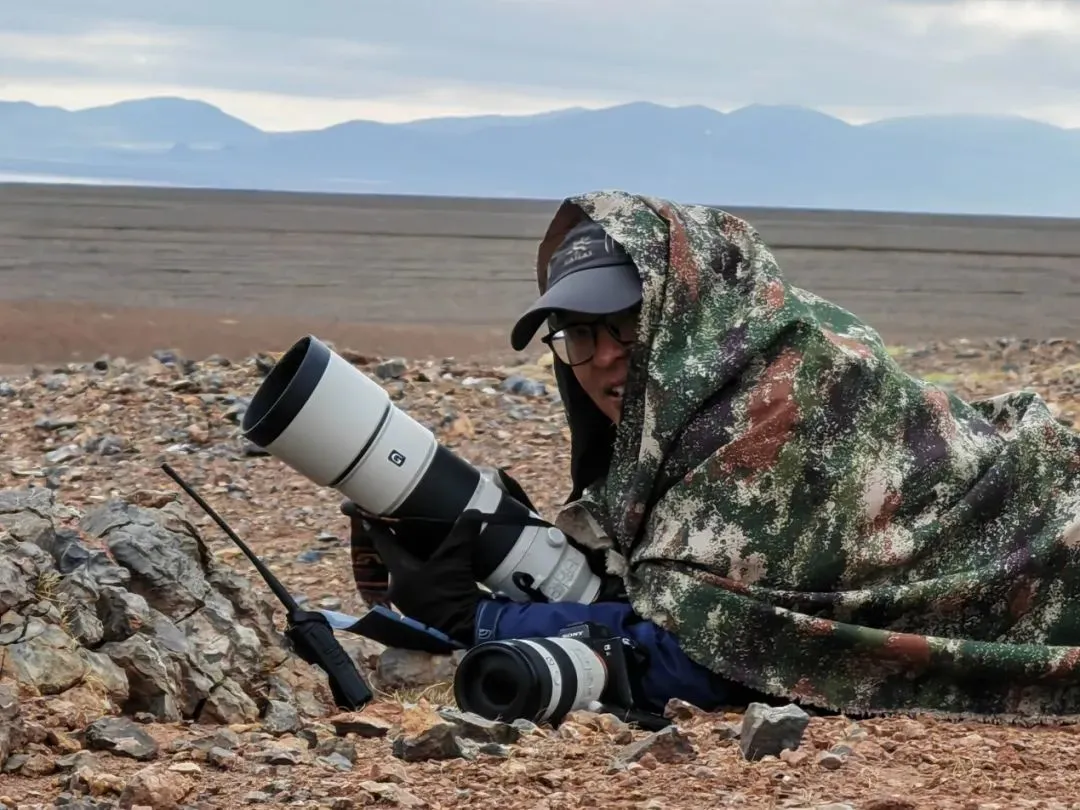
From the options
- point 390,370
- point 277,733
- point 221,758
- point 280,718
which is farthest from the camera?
point 390,370

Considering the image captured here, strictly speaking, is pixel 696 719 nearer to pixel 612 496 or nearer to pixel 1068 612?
pixel 612 496

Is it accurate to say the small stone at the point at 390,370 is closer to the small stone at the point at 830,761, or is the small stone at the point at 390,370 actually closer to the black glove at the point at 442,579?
the black glove at the point at 442,579

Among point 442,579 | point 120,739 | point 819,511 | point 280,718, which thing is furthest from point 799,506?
point 120,739

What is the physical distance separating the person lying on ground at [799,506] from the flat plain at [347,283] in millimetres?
12884

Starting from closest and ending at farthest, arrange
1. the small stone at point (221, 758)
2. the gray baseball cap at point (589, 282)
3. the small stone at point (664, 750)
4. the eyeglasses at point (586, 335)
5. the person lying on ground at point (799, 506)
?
1. the small stone at point (221, 758)
2. the small stone at point (664, 750)
3. the person lying on ground at point (799, 506)
4. the gray baseball cap at point (589, 282)
5. the eyeglasses at point (586, 335)

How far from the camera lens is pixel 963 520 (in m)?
4.20

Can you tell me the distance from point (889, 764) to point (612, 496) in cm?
143

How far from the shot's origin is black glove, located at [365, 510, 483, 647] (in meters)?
4.50

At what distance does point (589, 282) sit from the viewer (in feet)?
14.1

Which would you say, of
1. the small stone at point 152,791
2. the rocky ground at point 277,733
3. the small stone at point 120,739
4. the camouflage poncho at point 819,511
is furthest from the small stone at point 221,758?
the camouflage poncho at point 819,511

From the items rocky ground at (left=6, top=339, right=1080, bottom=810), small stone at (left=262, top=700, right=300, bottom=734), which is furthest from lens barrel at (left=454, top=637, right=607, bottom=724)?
small stone at (left=262, top=700, right=300, bottom=734)

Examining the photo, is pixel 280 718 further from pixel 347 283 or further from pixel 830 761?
pixel 347 283

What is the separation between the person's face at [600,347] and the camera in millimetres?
4352

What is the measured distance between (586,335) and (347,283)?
25712 mm
